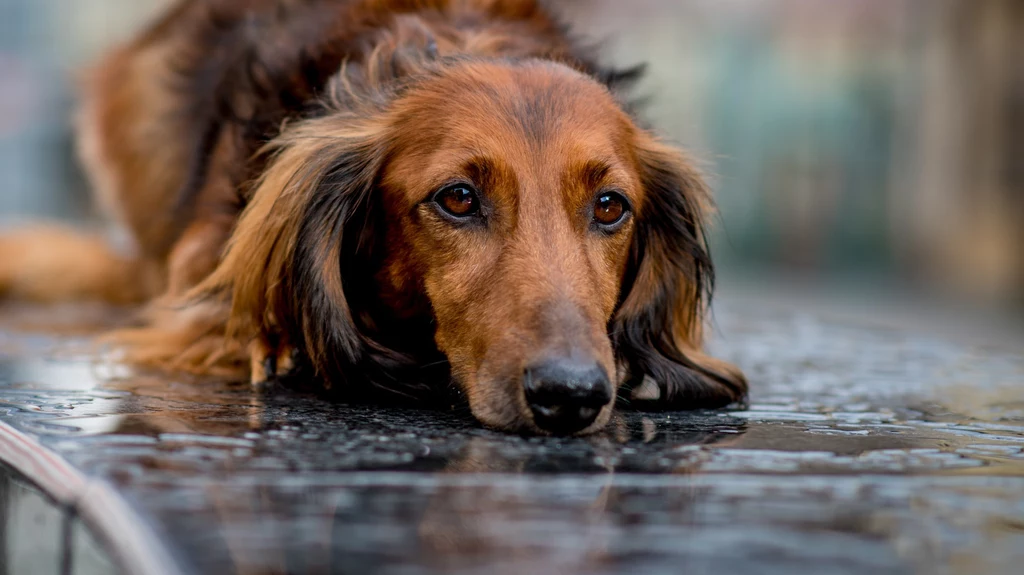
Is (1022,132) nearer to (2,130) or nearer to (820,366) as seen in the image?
(820,366)

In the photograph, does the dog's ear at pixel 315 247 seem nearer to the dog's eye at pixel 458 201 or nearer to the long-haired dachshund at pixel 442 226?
the long-haired dachshund at pixel 442 226

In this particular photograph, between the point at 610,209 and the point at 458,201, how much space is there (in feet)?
1.25

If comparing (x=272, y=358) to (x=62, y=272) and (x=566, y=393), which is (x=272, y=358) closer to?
(x=566, y=393)

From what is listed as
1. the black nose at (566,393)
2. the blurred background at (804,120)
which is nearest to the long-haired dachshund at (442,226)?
the black nose at (566,393)

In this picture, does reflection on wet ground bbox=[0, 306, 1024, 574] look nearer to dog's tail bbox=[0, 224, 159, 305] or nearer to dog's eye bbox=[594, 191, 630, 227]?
dog's eye bbox=[594, 191, 630, 227]

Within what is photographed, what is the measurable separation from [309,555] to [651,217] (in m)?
2.18

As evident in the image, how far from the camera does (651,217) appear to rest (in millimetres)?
3559

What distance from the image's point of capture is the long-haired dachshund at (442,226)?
2762 mm

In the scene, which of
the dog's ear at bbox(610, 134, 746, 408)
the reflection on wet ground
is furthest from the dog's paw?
the dog's ear at bbox(610, 134, 746, 408)

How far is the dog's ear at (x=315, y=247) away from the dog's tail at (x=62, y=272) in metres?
2.65

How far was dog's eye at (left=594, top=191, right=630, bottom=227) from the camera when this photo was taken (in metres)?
3.05

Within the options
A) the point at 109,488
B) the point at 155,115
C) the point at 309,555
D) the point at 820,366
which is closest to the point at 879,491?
the point at 309,555

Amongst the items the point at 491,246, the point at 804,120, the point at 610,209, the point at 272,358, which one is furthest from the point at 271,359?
the point at 804,120

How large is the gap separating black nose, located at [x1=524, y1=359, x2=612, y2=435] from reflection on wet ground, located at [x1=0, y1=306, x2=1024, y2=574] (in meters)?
0.06
